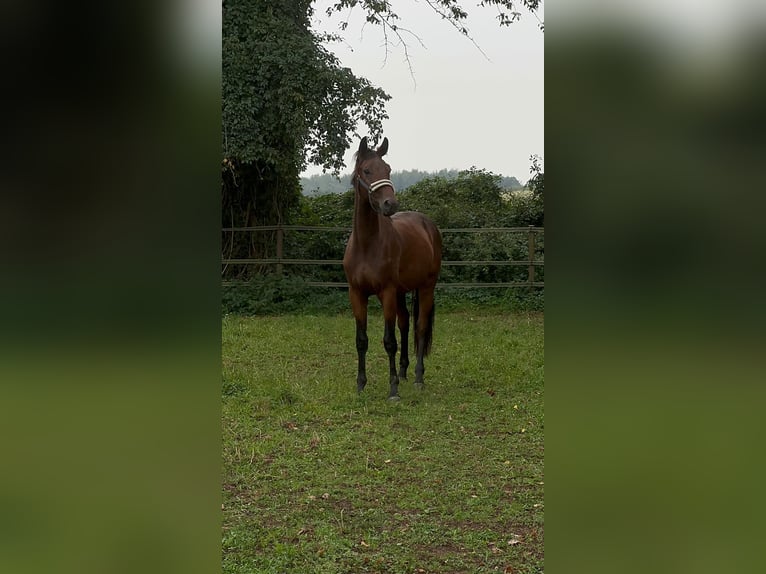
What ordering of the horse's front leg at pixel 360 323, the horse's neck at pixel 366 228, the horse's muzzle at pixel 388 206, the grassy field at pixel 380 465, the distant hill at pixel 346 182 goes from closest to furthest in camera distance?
the grassy field at pixel 380 465 < the horse's muzzle at pixel 388 206 < the horse's neck at pixel 366 228 < the horse's front leg at pixel 360 323 < the distant hill at pixel 346 182

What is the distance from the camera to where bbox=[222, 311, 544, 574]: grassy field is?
11.6ft

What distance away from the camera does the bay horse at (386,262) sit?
6438 mm

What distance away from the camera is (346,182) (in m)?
14.9

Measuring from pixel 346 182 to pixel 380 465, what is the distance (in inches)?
414

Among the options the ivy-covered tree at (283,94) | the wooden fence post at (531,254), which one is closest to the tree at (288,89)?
the ivy-covered tree at (283,94)

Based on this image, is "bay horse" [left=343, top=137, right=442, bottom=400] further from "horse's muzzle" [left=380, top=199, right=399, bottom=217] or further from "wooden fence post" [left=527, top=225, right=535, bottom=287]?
"wooden fence post" [left=527, top=225, right=535, bottom=287]

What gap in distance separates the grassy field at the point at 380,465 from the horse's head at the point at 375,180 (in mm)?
1801

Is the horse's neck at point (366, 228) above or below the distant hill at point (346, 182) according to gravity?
below
